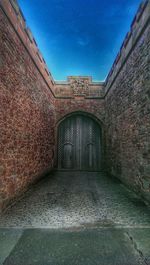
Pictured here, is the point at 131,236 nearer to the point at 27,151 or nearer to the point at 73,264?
the point at 73,264

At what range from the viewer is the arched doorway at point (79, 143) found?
8.14 m

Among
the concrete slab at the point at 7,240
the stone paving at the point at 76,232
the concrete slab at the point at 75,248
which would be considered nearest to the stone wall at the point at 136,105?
the stone paving at the point at 76,232

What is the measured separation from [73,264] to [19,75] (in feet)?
12.7

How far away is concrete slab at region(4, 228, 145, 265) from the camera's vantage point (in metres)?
1.63

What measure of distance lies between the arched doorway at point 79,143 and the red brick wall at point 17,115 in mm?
2818

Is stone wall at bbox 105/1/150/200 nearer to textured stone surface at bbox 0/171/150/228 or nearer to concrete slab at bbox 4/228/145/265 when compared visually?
textured stone surface at bbox 0/171/150/228

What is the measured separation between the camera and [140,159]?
11.9 ft

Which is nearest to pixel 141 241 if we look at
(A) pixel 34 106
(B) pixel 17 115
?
(B) pixel 17 115

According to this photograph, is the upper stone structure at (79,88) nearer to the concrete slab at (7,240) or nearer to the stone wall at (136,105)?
the stone wall at (136,105)

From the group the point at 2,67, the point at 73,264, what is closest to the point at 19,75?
the point at 2,67

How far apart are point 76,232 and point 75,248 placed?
361 mm

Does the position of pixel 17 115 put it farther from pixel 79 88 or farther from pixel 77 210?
pixel 79 88

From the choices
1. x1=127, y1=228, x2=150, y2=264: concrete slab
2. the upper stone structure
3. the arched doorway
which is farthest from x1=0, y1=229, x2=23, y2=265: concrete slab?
the upper stone structure

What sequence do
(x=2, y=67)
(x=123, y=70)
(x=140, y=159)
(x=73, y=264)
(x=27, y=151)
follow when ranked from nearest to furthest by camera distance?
1. (x=73, y=264)
2. (x=2, y=67)
3. (x=140, y=159)
4. (x=27, y=151)
5. (x=123, y=70)
